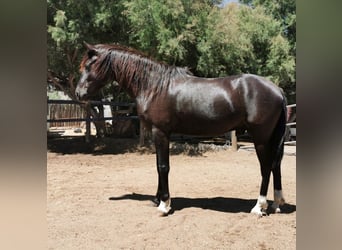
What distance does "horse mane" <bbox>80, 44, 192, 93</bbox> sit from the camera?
354 centimetres

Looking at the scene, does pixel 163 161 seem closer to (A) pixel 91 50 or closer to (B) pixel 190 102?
(B) pixel 190 102

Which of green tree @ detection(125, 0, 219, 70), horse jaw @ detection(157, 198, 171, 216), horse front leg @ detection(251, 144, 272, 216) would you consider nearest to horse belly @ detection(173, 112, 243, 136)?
horse front leg @ detection(251, 144, 272, 216)

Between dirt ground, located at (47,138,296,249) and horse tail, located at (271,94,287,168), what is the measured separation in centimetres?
59

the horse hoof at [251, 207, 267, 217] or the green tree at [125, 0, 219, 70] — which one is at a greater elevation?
the green tree at [125, 0, 219, 70]

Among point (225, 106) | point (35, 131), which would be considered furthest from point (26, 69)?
point (225, 106)

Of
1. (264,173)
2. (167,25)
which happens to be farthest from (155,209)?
(167,25)

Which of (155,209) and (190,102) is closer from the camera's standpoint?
(190,102)

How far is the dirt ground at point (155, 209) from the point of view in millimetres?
2752

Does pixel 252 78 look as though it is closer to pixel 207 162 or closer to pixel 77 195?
pixel 77 195

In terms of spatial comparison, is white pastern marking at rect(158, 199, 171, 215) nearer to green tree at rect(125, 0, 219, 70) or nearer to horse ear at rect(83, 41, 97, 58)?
horse ear at rect(83, 41, 97, 58)

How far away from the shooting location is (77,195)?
13.8 feet

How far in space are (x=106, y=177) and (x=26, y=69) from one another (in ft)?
16.6

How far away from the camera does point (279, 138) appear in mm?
3324

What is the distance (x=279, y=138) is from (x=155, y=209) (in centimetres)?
149
